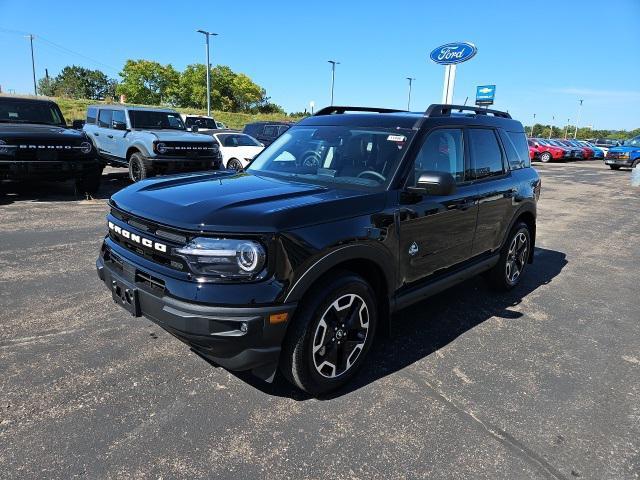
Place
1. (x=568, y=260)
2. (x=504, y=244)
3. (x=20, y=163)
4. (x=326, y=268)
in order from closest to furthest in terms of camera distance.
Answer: (x=326, y=268) → (x=504, y=244) → (x=568, y=260) → (x=20, y=163)

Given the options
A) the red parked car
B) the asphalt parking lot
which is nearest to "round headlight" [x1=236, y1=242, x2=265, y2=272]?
the asphalt parking lot

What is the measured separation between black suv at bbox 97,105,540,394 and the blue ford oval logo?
14.9 meters

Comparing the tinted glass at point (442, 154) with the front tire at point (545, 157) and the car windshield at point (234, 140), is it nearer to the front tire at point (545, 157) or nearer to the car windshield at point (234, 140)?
the car windshield at point (234, 140)

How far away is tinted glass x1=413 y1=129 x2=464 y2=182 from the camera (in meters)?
3.52

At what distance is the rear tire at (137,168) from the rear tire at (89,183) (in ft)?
2.83

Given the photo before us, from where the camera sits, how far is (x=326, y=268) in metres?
2.74

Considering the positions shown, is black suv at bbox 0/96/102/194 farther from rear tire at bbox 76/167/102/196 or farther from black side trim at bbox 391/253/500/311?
black side trim at bbox 391/253/500/311

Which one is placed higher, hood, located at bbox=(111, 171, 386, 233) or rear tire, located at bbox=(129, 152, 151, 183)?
hood, located at bbox=(111, 171, 386, 233)

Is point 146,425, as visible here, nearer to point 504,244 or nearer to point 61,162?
point 504,244

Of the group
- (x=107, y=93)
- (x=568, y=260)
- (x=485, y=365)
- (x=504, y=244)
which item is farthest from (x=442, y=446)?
(x=107, y=93)

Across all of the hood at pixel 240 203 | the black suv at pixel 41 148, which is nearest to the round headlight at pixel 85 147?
the black suv at pixel 41 148

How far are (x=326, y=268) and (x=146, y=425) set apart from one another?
4.52 ft

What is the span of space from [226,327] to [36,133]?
7.94m

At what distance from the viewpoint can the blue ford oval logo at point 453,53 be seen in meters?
17.5
